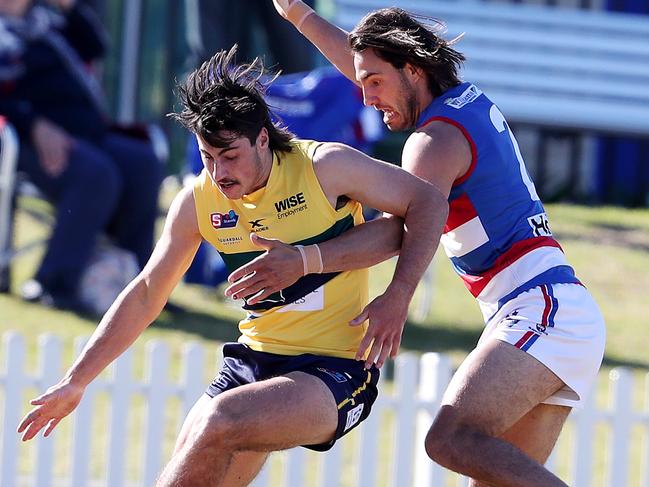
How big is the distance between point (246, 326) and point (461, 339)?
4385 millimetres

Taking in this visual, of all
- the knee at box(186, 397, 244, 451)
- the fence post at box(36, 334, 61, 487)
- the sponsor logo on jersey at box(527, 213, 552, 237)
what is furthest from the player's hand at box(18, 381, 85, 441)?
the fence post at box(36, 334, 61, 487)

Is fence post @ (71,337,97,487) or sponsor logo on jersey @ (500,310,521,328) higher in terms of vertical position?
sponsor logo on jersey @ (500,310,521,328)

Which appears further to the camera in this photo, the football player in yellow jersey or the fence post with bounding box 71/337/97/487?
the fence post with bounding box 71/337/97/487

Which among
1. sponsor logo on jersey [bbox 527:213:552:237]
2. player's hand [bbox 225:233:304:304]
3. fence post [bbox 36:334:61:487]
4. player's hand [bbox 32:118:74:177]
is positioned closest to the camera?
player's hand [bbox 225:233:304:304]

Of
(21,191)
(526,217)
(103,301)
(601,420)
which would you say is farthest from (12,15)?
(526,217)

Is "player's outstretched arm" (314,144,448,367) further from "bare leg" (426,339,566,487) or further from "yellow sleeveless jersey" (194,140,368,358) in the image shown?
"bare leg" (426,339,566,487)

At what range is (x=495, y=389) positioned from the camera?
13.7ft

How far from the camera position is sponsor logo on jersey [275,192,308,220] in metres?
4.24

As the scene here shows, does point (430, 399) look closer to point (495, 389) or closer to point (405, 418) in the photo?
point (405, 418)

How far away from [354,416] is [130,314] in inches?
31.9

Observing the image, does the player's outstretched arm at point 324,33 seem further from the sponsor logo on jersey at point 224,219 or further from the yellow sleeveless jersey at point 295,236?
the sponsor logo on jersey at point 224,219

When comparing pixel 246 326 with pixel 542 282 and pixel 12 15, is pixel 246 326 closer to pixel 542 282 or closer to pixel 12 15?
pixel 542 282

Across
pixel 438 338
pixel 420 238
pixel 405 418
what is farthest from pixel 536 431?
pixel 438 338

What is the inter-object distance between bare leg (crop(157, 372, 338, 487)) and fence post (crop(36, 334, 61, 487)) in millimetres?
2000
